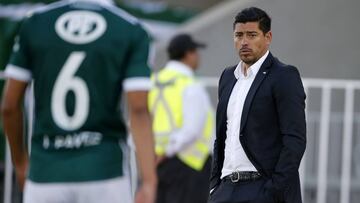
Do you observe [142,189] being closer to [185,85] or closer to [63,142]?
[63,142]

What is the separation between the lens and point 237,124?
17.9ft

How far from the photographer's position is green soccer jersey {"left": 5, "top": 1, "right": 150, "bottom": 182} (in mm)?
4227

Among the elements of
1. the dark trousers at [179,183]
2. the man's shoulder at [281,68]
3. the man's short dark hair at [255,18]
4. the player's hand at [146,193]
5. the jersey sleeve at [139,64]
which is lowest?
the dark trousers at [179,183]

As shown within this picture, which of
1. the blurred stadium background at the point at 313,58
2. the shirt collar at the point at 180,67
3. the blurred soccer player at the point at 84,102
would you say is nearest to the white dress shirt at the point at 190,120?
the shirt collar at the point at 180,67

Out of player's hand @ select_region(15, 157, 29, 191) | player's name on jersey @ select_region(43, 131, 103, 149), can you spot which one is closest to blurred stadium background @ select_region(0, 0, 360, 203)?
player's hand @ select_region(15, 157, 29, 191)

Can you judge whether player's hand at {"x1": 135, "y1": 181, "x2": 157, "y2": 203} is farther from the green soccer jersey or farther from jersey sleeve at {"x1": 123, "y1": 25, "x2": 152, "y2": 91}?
jersey sleeve at {"x1": 123, "y1": 25, "x2": 152, "y2": 91}

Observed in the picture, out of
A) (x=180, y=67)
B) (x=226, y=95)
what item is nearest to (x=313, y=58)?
(x=180, y=67)

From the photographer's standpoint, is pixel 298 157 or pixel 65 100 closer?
pixel 65 100

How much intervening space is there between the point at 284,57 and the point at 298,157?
7.10 m

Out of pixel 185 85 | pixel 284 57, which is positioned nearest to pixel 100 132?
pixel 185 85

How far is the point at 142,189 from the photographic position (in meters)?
4.18

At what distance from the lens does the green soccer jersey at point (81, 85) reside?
13.9 ft

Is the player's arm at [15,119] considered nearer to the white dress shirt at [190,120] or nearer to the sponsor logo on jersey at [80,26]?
the sponsor logo on jersey at [80,26]

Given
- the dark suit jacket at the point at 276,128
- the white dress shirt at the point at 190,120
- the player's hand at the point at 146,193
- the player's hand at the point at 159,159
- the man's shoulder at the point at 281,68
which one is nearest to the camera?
the player's hand at the point at 146,193
